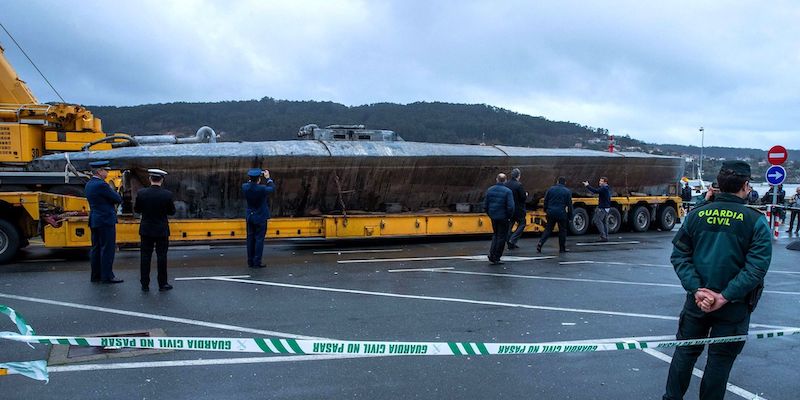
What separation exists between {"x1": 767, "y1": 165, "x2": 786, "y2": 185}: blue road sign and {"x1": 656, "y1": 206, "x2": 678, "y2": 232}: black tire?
105 inches

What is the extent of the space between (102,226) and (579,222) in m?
11.8

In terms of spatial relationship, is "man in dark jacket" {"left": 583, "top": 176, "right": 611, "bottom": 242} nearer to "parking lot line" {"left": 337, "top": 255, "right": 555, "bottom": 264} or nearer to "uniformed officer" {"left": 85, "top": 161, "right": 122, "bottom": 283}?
"parking lot line" {"left": 337, "top": 255, "right": 555, "bottom": 264}

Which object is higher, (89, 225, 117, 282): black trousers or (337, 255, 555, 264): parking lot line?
(89, 225, 117, 282): black trousers

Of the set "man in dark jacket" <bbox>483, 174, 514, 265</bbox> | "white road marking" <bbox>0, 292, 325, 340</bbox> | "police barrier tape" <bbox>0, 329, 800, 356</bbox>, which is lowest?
"white road marking" <bbox>0, 292, 325, 340</bbox>

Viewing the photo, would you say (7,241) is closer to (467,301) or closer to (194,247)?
(194,247)

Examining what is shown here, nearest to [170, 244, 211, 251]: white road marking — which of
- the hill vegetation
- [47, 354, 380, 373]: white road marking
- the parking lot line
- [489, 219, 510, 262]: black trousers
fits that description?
the parking lot line

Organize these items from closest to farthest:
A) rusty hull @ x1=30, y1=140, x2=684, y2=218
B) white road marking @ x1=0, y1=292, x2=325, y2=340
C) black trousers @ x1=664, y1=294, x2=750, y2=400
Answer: black trousers @ x1=664, y1=294, x2=750, y2=400 → white road marking @ x1=0, y1=292, x2=325, y2=340 → rusty hull @ x1=30, y1=140, x2=684, y2=218

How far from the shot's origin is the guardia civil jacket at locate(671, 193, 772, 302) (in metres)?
3.52

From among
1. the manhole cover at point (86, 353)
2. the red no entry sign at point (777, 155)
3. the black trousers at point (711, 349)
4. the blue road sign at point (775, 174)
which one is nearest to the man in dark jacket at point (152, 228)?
the manhole cover at point (86, 353)

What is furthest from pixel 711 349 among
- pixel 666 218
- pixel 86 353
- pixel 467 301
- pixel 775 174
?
pixel 775 174

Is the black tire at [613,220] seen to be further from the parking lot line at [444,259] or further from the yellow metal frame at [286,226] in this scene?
the parking lot line at [444,259]

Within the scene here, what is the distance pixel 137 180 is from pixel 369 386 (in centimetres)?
942

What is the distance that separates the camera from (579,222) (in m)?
15.9

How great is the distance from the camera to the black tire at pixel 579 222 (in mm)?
15703
